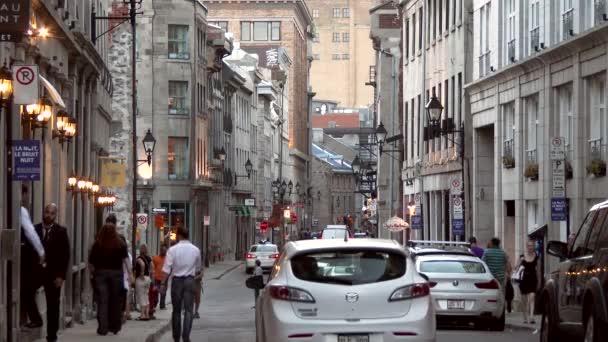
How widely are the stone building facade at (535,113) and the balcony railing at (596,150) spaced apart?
0.13 feet

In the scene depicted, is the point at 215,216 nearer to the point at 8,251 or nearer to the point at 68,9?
the point at 68,9

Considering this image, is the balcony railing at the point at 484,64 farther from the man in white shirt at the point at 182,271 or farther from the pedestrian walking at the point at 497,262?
the man in white shirt at the point at 182,271

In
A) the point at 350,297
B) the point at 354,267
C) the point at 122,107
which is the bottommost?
the point at 350,297

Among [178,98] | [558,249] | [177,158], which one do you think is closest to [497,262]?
[558,249]

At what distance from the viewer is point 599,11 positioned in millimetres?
35562

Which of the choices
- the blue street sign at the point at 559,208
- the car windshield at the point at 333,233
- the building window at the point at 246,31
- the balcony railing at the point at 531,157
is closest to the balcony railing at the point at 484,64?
the balcony railing at the point at 531,157

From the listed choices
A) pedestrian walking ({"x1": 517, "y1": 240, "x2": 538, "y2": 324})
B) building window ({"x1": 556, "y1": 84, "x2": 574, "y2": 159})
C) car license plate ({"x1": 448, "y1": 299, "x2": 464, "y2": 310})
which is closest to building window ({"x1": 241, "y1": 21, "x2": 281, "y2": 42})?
building window ({"x1": 556, "y1": 84, "x2": 574, "y2": 159})

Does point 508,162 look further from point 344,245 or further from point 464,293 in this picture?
point 344,245

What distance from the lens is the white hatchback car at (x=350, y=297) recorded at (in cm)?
1602

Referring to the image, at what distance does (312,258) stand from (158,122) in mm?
67525

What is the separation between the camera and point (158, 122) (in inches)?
3282

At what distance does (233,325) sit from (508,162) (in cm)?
1616

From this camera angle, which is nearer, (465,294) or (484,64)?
(465,294)

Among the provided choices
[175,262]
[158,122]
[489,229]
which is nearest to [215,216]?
[158,122]
